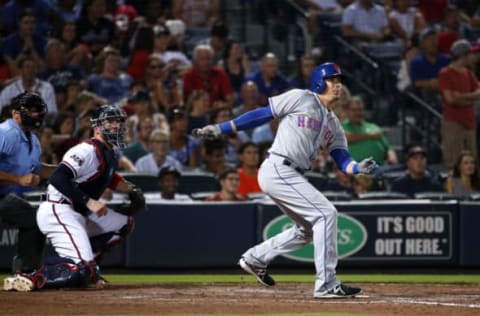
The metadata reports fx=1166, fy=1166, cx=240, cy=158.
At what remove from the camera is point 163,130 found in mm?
14586

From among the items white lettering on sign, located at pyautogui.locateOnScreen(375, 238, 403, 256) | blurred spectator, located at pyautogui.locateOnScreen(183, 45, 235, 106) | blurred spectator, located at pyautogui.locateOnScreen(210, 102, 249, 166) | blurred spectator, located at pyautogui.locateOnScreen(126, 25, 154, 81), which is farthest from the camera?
blurred spectator, located at pyautogui.locateOnScreen(126, 25, 154, 81)

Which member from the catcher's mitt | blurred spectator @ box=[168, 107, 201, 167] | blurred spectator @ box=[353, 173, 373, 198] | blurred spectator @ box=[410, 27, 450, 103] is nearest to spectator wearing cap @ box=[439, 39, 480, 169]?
blurred spectator @ box=[410, 27, 450, 103]

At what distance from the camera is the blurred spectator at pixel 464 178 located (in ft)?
45.1

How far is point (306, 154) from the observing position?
368 inches

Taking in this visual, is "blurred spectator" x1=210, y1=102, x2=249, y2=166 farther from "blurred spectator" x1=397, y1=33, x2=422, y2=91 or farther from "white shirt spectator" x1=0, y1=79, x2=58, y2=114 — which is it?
"blurred spectator" x1=397, y1=33, x2=422, y2=91

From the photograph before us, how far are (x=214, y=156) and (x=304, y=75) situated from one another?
241 centimetres

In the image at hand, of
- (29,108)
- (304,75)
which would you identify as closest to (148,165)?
(304,75)

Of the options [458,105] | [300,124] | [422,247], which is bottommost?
[422,247]

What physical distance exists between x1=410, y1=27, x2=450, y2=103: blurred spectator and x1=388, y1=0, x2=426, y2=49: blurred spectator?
1.16m

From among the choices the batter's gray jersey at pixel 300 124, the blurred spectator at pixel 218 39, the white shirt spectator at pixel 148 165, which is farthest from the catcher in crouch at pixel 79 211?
the blurred spectator at pixel 218 39

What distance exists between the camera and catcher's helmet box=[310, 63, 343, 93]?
9.31 meters

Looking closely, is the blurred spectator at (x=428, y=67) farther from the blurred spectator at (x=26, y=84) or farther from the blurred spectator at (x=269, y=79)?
the blurred spectator at (x=26, y=84)

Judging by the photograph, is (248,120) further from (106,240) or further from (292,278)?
(292,278)

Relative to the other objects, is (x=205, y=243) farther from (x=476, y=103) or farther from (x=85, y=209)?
(x=476, y=103)
